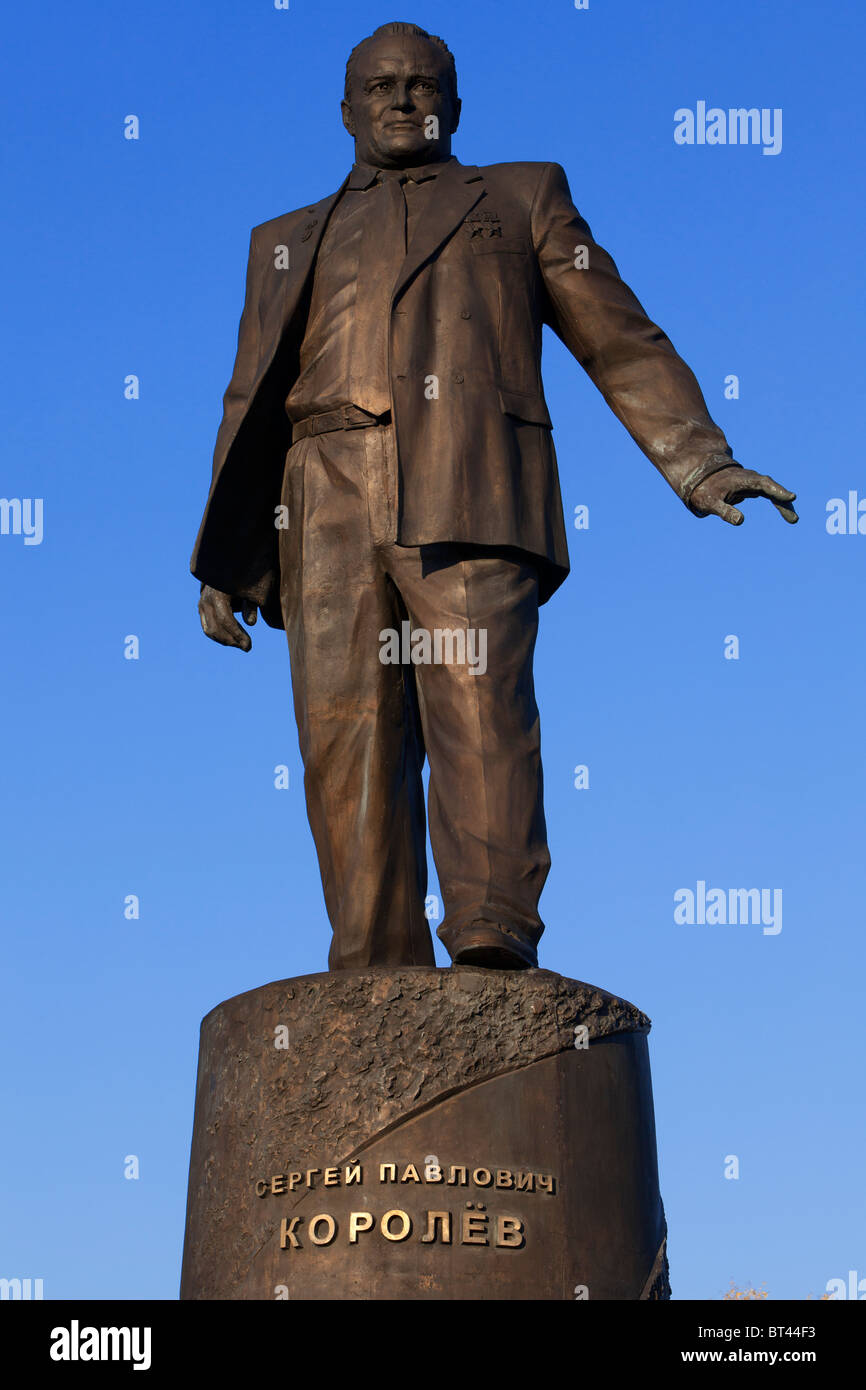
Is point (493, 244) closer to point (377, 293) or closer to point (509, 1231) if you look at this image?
point (377, 293)

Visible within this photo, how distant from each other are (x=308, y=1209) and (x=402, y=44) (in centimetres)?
477

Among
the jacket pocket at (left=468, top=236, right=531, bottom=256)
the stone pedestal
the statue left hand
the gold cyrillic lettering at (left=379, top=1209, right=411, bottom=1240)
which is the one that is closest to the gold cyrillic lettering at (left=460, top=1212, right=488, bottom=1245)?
the stone pedestal

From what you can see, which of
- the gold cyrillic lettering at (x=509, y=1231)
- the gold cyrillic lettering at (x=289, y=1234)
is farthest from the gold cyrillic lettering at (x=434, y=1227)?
the gold cyrillic lettering at (x=289, y=1234)

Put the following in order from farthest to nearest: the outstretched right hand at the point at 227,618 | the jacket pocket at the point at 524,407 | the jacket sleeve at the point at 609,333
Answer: the outstretched right hand at the point at 227,618
the jacket sleeve at the point at 609,333
the jacket pocket at the point at 524,407

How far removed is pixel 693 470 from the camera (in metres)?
9.20

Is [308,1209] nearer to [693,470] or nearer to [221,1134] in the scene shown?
[221,1134]

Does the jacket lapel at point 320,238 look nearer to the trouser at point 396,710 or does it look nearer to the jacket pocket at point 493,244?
the jacket pocket at point 493,244

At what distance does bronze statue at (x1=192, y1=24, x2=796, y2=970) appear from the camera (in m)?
8.83

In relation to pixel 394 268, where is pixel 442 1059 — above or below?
below

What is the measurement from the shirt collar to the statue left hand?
1.83 meters

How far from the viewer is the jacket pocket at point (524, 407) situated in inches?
365

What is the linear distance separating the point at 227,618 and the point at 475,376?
159cm

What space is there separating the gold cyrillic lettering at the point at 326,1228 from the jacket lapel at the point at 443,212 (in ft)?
11.8
